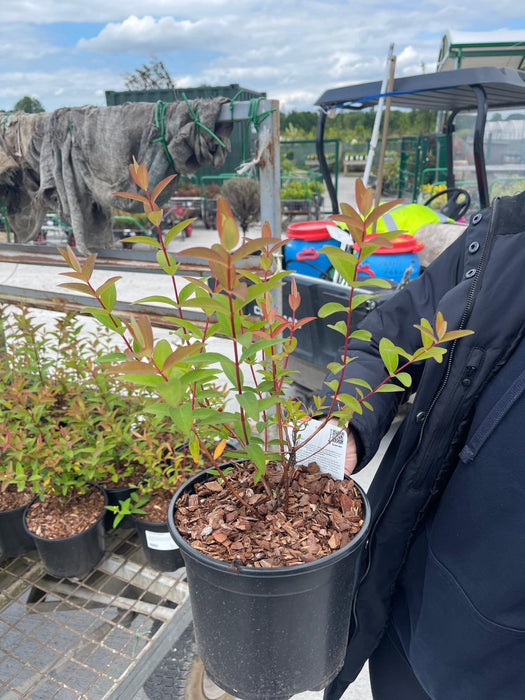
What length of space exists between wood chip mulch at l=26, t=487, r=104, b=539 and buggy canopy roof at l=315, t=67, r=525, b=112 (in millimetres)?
3491

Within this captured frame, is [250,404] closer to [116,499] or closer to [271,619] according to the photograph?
[271,619]

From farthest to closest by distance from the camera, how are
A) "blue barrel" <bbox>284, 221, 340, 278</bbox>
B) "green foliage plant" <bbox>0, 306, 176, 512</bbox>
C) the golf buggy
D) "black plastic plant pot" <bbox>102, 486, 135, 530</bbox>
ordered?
"blue barrel" <bbox>284, 221, 340, 278</bbox>, the golf buggy, "black plastic plant pot" <bbox>102, 486, 135, 530</bbox>, "green foliage plant" <bbox>0, 306, 176, 512</bbox>

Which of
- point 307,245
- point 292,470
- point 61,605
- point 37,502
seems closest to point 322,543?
point 292,470

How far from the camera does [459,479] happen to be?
37.4 inches

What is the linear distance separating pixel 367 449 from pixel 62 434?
1.27 metres

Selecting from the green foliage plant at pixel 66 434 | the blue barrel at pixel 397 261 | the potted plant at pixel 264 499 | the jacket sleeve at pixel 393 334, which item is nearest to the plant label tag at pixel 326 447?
the potted plant at pixel 264 499

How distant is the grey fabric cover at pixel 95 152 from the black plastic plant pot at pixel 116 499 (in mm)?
1144

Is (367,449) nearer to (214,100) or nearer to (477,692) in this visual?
(477,692)

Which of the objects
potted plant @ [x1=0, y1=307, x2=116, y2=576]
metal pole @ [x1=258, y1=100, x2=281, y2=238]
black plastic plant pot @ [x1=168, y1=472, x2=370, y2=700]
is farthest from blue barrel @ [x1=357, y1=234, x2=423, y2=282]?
black plastic plant pot @ [x1=168, y1=472, x2=370, y2=700]

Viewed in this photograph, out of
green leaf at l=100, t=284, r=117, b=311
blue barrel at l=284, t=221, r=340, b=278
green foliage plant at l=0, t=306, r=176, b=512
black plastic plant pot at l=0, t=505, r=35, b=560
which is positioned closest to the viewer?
green leaf at l=100, t=284, r=117, b=311

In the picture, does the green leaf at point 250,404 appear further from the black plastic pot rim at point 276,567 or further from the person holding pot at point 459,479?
the person holding pot at point 459,479

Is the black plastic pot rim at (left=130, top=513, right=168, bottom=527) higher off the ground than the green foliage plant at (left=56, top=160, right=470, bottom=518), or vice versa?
the green foliage plant at (left=56, top=160, right=470, bottom=518)

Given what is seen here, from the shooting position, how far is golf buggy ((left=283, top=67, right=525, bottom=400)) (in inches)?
114

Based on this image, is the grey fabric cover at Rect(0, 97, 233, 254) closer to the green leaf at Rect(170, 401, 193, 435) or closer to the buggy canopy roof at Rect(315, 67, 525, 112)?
the green leaf at Rect(170, 401, 193, 435)
